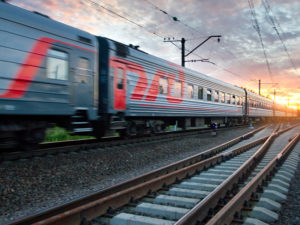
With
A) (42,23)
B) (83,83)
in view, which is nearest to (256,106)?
(83,83)

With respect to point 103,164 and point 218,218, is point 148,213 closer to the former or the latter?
point 218,218

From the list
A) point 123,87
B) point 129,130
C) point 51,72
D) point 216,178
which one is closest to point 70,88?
point 51,72

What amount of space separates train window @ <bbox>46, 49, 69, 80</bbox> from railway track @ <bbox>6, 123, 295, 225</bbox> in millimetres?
3615

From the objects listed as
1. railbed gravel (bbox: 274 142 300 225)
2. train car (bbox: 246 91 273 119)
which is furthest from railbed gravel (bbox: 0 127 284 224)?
train car (bbox: 246 91 273 119)

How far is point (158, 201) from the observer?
165 inches

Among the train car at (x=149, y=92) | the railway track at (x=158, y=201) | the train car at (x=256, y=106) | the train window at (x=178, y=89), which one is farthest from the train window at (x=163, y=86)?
the train car at (x=256, y=106)

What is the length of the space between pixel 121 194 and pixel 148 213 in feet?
1.65

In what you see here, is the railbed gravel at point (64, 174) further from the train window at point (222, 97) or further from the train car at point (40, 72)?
the train window at point (222, 97)

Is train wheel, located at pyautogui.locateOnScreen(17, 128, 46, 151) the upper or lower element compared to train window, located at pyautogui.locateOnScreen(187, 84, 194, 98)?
lower

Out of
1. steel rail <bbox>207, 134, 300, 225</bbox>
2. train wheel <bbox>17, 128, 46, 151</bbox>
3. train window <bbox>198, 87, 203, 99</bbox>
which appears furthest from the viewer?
train window <bbox>198, 87, 203, 99</bbox>

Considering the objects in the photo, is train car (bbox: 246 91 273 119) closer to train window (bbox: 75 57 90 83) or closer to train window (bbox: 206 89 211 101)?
train window (bbox: 206 89 211 101)

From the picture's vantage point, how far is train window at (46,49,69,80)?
6680 millimetres

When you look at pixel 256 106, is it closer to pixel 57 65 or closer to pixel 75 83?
pixel 75 83

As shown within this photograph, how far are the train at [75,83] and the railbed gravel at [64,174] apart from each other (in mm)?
937
